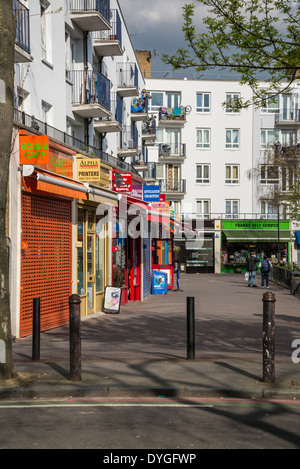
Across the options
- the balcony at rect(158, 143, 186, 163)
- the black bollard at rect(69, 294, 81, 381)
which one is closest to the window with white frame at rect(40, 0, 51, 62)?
the black bollard at rect(69, 294, 81, 381)

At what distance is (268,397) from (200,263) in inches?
1745

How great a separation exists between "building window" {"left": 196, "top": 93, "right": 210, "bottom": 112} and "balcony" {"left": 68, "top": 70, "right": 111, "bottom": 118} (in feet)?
103

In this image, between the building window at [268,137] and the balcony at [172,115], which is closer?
the balcony at [172,115]

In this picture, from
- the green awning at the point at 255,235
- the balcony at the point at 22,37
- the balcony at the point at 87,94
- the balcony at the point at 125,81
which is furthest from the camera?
the green awning at the point at 255,235

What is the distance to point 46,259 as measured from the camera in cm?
1469

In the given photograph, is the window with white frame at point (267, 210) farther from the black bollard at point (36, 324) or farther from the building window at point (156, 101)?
the black bollard at point (36, 324)

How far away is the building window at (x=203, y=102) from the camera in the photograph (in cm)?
5347

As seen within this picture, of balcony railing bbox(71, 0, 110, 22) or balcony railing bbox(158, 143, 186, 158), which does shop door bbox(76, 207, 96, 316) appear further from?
balcony railing bbox(158, 143, 186, 158)

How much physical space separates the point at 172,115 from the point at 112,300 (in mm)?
35817

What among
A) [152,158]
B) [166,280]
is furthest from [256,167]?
[166,280]

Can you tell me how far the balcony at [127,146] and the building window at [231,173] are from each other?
768 inches

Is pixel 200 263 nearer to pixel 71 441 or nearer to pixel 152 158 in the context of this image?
pixel 152 158

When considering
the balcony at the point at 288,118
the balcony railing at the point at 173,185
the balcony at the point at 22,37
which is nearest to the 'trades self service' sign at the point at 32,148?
the balcony at the point at 22,37

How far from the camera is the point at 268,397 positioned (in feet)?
24.3
